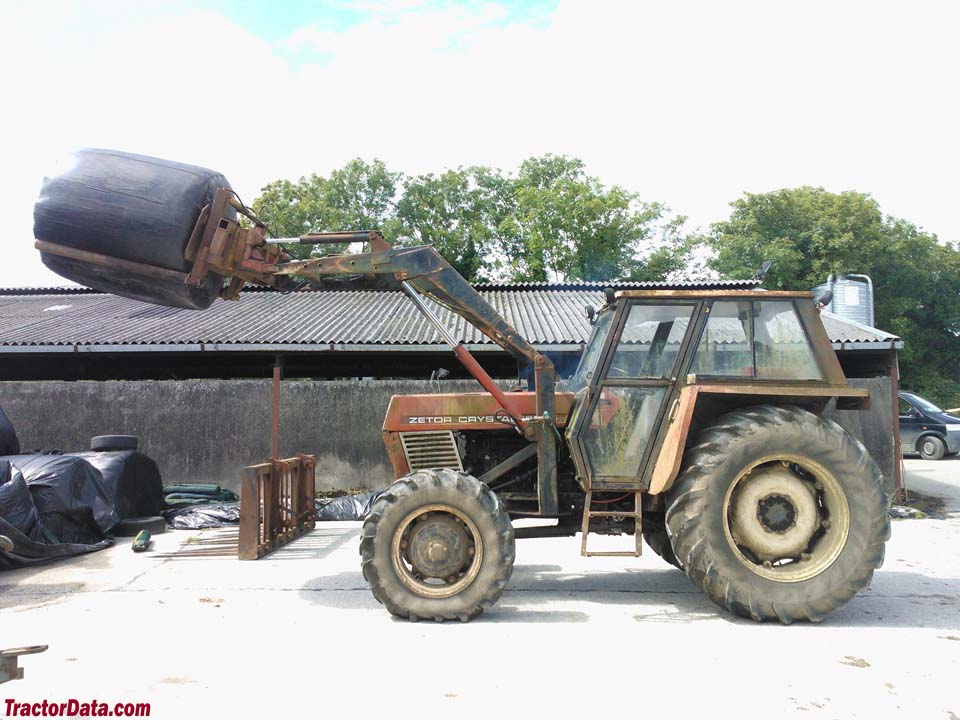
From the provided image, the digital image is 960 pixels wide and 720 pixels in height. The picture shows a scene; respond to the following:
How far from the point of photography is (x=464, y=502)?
4.80m

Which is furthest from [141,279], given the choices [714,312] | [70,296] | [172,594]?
[70,296]

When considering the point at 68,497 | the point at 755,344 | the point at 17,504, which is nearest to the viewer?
the point at 755,344

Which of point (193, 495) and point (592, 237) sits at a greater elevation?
point (592, 237)

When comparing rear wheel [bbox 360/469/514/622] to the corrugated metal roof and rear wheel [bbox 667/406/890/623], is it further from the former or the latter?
the corrugated metal roof

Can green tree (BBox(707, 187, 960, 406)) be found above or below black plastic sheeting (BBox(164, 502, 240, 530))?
above

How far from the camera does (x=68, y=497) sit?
24.8 feet

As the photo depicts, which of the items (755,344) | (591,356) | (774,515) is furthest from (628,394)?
(774,515)

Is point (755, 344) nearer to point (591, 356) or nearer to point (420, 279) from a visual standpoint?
point (591, 356)

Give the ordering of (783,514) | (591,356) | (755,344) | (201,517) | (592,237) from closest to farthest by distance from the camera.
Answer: (783,514) < (755,344) < (591,356) < (201,517) < (592,237)

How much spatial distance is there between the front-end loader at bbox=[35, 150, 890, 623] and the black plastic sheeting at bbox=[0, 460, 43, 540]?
9.91ft

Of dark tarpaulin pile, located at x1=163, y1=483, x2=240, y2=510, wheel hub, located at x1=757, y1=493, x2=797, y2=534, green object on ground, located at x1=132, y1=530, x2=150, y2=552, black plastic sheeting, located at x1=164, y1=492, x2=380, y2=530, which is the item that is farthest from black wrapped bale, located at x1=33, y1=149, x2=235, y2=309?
dark tarpaulin pile, located at x1=163, y1=483, x2=240, y2=510

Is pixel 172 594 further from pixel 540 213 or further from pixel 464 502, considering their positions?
pixel 540 213

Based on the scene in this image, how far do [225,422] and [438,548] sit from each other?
26.1 ft

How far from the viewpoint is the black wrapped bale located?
186 inches
